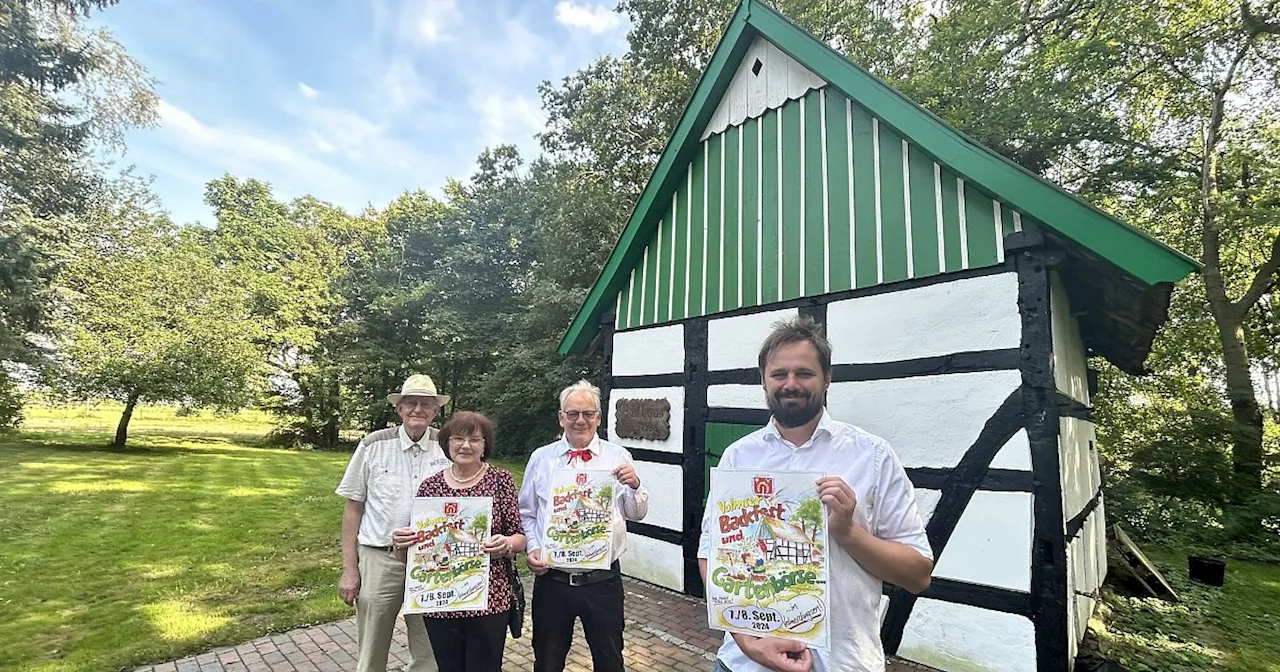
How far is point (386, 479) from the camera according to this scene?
9.43 ft

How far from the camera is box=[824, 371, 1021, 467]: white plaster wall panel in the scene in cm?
391

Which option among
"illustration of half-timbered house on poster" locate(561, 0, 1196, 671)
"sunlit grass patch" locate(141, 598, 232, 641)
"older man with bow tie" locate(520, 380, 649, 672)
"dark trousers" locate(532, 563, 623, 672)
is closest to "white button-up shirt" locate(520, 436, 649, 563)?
"older man with bow tie" locate(520, 380, 649, 672)

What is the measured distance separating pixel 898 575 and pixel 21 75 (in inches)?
899

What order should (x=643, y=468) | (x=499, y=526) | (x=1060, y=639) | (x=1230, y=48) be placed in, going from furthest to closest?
(x=1230, y=48) → (x=643, y=468) → (x=1060, y=639) → (x=499, y=526)

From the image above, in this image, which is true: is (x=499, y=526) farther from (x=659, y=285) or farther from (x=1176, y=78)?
(x=1176, y=78)

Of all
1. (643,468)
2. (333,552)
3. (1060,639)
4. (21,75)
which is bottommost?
(333,552)

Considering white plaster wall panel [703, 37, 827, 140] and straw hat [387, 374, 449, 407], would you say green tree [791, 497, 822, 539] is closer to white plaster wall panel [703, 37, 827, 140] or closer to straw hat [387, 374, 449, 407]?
straw hat [387, 374, 449, 407]

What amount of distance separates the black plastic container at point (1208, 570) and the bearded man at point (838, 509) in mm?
8956

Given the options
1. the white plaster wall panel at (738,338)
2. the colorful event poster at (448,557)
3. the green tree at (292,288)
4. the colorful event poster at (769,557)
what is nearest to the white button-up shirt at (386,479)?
the colorful event poster at (448,557)

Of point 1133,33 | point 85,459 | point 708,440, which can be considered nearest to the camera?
point 708,440

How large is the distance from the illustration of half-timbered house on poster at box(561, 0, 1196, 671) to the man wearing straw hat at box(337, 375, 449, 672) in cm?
318

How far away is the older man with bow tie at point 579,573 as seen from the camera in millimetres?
2596

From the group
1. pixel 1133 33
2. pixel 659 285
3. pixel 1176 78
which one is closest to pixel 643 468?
pixel 659 285

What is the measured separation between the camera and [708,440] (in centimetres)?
562
